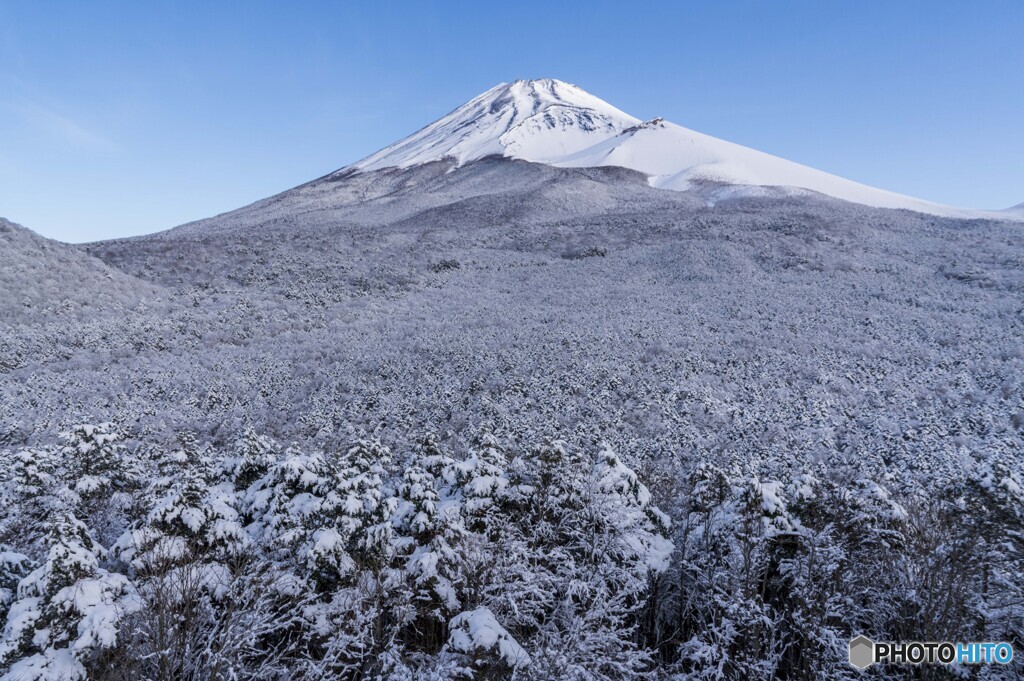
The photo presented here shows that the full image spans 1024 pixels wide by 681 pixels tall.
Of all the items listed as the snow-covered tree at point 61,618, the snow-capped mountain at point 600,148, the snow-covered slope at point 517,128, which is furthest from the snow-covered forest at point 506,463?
the snow-covered slope at point 517,128

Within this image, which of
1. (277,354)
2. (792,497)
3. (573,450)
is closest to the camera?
(792,497)

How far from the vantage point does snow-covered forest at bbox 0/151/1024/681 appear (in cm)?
768

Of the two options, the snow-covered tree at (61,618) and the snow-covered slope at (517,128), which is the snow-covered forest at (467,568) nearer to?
the snow-covered tree at (61,618)

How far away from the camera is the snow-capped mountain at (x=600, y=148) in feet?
264

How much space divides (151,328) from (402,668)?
102 feet

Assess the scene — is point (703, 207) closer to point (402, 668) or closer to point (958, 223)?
point (958, 223)

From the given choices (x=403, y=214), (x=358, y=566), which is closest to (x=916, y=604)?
(x=358, y=566)

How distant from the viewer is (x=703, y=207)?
65625 millimetres

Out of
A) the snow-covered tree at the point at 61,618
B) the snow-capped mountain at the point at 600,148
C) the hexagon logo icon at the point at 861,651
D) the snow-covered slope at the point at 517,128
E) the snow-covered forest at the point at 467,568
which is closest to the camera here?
the snow-covered tree at the point at 61,618

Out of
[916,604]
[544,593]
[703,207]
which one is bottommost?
[916,604]
